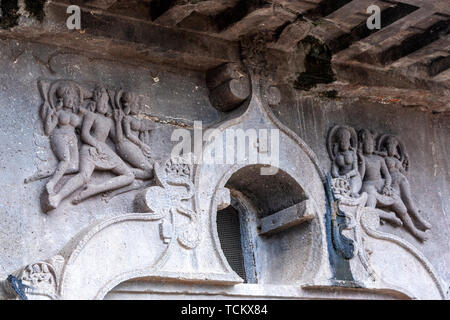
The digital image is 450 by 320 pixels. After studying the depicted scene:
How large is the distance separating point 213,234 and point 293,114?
1446 millimetres

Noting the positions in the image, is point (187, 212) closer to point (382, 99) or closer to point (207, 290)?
point (207, 290)

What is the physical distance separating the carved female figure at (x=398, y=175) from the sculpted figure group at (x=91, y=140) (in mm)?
2274

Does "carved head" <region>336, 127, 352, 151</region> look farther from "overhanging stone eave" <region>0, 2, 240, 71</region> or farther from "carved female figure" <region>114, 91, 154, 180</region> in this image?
"carved female figure" <region>114, 91, 154, 180</region>

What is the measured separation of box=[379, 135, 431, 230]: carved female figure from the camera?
23.8 feet

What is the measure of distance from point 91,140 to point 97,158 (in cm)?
14

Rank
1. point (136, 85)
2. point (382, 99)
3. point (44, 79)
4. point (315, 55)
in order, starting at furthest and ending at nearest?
1. point (382, 99)
2. point (315, 55)
3. point (136, 85)
4. point (44, 79)

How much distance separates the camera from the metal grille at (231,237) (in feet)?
22.5

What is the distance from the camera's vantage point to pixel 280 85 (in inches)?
275

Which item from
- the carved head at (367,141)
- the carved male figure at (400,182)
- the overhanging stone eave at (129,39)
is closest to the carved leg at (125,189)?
the overhanging stone eave at (129,39)

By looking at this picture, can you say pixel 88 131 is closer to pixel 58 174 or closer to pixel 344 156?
pixel 58 174

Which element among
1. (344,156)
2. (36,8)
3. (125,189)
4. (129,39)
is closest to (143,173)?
(125,189)

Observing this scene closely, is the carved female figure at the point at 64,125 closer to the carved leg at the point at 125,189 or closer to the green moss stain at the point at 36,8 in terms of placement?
the carved leg at the point at 125,189

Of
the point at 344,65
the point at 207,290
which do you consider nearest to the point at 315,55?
the point at 344,65

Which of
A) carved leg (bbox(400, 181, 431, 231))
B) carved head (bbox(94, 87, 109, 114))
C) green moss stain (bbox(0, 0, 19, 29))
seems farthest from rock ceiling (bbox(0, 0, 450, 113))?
carved leg (bbox(400, 181, 431, 231))
